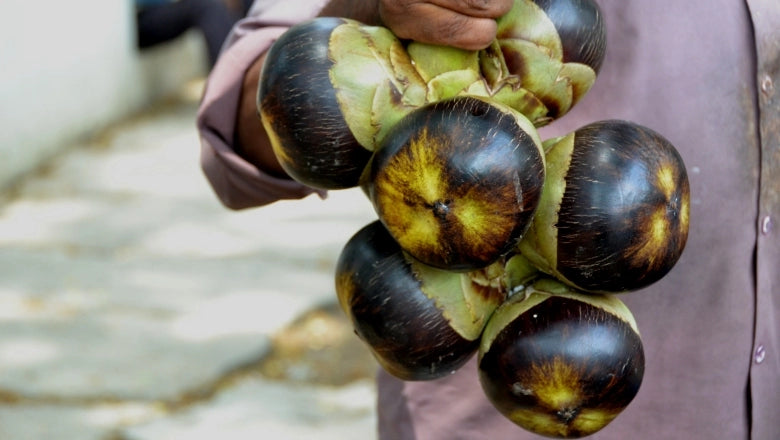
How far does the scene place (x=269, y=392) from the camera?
398 cm

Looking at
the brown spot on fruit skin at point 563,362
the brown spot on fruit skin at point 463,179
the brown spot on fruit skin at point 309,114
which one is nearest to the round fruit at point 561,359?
the brown spot on fruit skin at point 563,362

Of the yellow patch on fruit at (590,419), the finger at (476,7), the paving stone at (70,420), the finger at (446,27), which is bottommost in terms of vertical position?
the paving stone at (70,420)

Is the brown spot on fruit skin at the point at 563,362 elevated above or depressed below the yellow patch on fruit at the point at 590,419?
above

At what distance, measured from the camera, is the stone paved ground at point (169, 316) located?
12.4 ft

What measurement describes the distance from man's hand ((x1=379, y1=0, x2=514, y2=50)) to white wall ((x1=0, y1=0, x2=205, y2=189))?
17.0ft

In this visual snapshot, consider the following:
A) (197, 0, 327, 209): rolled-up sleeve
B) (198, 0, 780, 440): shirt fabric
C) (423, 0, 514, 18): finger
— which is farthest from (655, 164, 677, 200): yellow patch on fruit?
(197, 0, 327, 209): rolled-up sleeve

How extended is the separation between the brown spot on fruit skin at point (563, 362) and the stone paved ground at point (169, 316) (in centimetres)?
253

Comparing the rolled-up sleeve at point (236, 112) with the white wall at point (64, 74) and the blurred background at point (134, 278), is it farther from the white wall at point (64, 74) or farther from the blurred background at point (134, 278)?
the white wall at point (64, 74)

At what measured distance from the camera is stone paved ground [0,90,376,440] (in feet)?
12.4

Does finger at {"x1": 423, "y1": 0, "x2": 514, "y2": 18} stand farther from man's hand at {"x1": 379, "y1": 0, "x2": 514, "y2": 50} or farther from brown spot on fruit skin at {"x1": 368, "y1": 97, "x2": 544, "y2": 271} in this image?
brown spot on fruit skin at {"x1": 368, "y1": 97, "x2": 544, "y2": 271}

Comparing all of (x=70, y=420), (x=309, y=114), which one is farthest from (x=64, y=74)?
(x=309, y=114)

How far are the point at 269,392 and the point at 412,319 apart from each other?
2827 millimetres

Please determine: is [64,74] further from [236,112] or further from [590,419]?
[590,419]

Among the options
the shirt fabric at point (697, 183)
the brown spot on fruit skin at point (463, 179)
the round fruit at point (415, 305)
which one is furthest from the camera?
the shirt fabric at point (697, 183)
